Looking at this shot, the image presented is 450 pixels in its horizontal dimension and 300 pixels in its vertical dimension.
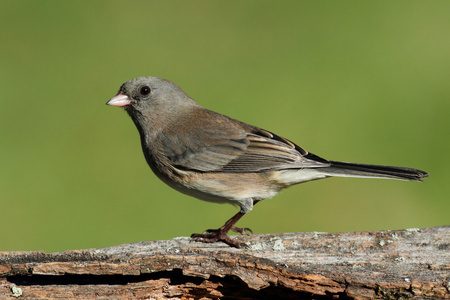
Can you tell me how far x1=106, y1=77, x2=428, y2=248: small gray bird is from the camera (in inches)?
116

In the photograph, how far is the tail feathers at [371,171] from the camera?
8.94 feet

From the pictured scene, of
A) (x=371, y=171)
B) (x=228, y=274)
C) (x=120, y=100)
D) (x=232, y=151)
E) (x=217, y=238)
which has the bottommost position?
(x=228, y=274)

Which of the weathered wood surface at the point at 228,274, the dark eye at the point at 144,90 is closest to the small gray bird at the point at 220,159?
the dark eye at the point at 144,90

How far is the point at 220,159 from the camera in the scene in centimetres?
311

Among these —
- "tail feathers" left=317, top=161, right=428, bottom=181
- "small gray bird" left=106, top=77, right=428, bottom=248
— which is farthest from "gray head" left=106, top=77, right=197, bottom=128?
"tail feathers" left=317, top=161, right=428, bottom=181

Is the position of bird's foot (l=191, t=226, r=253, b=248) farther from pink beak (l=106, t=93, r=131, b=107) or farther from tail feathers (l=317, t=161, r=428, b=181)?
pink beak (l=106, t=93, r=131, b=107)

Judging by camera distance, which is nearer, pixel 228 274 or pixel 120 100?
pixel 228 274

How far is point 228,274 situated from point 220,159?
0.95m

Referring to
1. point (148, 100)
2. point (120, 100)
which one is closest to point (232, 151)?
point (148, 100)

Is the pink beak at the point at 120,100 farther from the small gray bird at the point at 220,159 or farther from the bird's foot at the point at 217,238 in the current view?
the bird's foot at the point at 217,238

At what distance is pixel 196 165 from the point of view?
3049 mm

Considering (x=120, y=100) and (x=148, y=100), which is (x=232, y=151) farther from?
(x=120, y=100)

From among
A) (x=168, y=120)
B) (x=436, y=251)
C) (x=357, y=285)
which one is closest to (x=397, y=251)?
(x=436, y=251)

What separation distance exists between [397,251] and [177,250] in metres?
0.98
